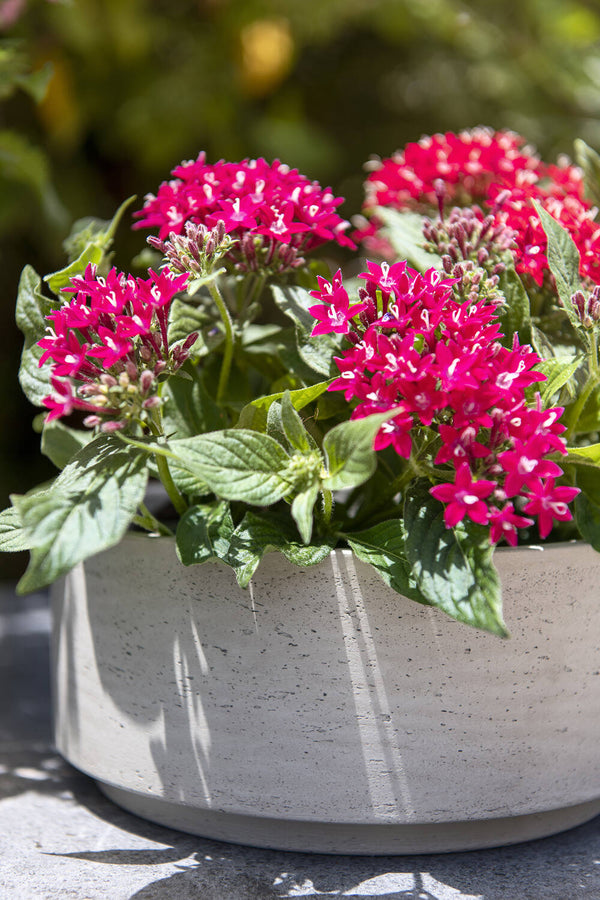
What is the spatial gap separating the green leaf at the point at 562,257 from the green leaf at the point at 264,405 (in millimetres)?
218

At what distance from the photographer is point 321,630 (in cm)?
67

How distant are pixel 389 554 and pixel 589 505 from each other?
0.61ft

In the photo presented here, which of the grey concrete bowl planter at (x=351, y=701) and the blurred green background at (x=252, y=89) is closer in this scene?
the grey concrete bowl planter at (x=351, y=701)

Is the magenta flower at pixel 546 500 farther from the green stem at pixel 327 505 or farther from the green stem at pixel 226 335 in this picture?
the green stem at pixel 226 335

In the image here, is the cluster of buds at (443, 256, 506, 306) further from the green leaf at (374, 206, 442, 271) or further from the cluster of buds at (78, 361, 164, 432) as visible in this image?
the cluster of buds at (78, 361, 164, 432)

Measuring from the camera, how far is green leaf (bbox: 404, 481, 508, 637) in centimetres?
59

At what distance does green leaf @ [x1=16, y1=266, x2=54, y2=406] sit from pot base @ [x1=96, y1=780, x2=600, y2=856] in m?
0.37

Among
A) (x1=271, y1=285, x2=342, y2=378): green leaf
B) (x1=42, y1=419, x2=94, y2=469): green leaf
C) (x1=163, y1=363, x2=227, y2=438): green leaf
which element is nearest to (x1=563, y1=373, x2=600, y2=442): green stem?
(x1=271, y1=285, x2=342, y2=378): green leaf

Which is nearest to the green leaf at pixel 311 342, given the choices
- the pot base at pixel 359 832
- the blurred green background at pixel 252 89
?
the pot base at pixel 359 832

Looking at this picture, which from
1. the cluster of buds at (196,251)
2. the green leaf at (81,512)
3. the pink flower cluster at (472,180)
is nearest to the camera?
the green leaf at (81,512)

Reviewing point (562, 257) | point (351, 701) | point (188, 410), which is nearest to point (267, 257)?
point (188, 410)

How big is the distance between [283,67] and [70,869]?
231 centimetres

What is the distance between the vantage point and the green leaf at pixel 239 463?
62 centimetres

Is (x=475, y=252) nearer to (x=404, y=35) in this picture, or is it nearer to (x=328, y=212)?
(x=328, y=212)
